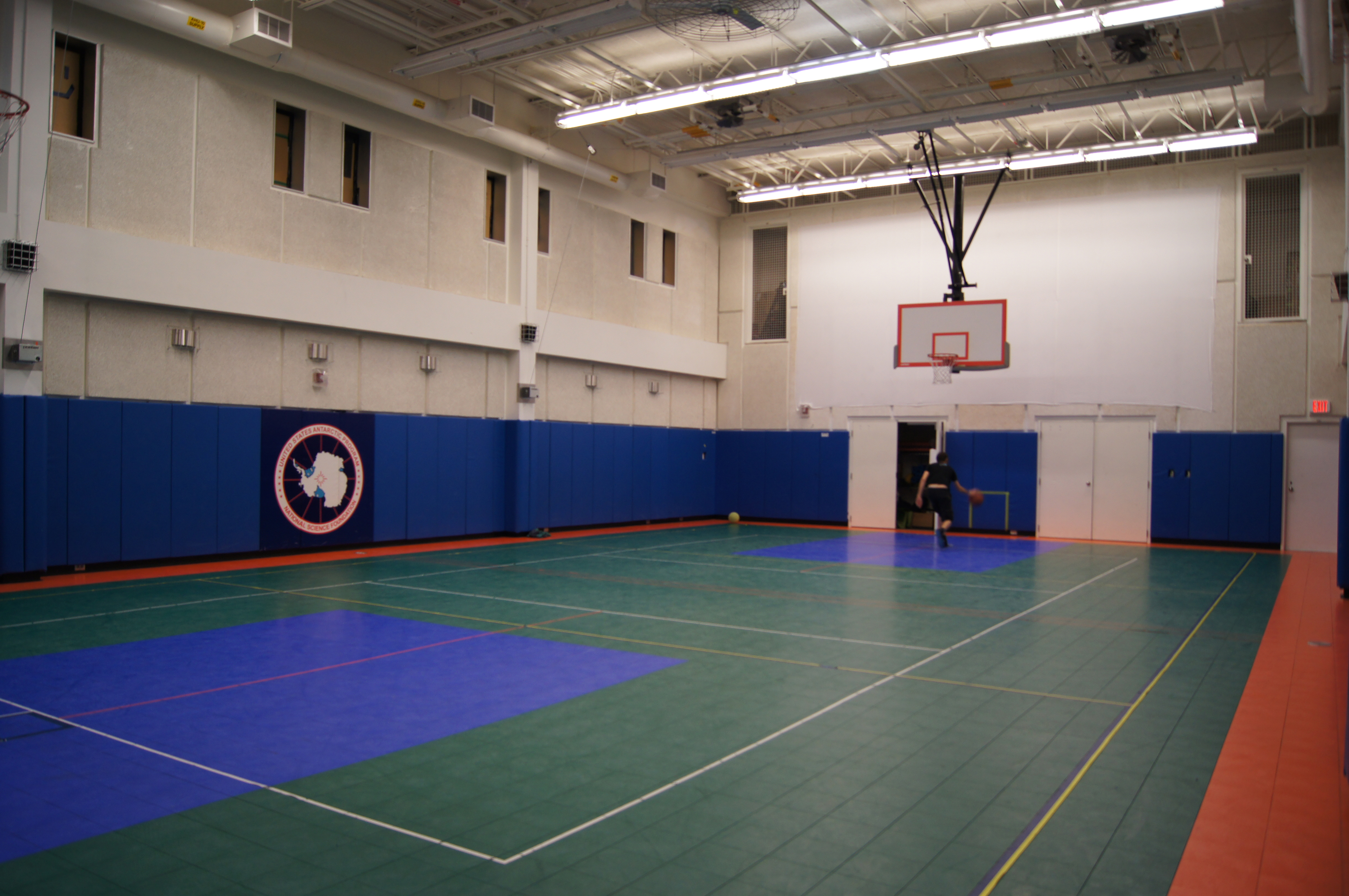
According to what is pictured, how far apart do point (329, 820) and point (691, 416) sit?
22.8 m

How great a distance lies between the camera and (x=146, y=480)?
1459cm

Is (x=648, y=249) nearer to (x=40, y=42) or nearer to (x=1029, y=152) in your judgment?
(x=1029, y=152)

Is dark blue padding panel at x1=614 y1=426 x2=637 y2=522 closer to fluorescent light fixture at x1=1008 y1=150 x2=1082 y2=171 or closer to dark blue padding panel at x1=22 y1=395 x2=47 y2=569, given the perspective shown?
fluorescent light fixture at x1=1008 y1=150 x2=1082 y2=171

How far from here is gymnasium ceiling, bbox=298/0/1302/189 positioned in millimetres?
16172

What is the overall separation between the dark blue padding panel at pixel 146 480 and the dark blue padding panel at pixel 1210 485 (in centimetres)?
2148

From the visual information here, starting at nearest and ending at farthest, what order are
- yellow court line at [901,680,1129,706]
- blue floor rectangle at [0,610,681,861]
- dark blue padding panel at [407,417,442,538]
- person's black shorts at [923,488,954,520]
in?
blue floor rectangle at [0,610,681,861] < yellow court line at [901,680,1129,706] < dark blue padding panel at [407,417,442,538] < person's black shorts at [923,488,954,520]

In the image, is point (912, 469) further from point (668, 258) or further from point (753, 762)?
point (753, 762)

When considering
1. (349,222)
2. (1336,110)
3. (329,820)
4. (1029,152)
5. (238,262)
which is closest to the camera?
(329,820)

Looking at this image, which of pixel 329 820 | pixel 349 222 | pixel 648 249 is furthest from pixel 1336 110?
pixel 329 820

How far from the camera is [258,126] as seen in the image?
15992 mm

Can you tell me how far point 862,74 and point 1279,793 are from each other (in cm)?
1690

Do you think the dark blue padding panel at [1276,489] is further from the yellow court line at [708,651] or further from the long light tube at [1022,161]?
the yellow court line at [708,651]

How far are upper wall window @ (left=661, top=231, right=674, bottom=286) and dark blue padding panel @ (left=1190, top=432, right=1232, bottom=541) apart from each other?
1396 centimetres

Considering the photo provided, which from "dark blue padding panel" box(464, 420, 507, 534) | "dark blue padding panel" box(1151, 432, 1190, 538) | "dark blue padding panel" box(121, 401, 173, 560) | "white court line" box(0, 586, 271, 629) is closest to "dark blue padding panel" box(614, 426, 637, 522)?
"dark blue padding panel" box(464, 420, 507, 534)
